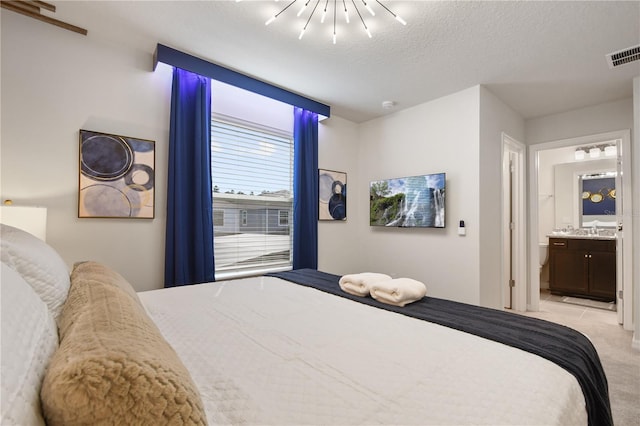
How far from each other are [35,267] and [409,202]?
334cm

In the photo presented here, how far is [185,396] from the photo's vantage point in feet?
1.77

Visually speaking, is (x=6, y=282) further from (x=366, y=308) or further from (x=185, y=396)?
(x=366, y=308)

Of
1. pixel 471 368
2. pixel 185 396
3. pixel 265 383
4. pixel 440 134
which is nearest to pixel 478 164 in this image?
pixel 440 134

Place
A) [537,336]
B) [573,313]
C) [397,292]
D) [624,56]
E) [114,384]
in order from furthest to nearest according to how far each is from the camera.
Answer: [573,313] → [624,56] → [397,292] → [537,336] → [114,384]

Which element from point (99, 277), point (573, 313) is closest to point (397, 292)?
point (99, 277)

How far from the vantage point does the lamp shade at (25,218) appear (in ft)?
5.29

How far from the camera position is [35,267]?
964mm

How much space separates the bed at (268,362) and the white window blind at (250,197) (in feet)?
5.10

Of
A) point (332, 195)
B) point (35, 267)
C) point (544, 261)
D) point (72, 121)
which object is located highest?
point (72, 121)

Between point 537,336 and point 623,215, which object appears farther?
point 623,215

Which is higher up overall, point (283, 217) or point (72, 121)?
point (72, 121)

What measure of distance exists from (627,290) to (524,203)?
136 cm

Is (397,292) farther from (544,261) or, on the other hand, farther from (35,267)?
(544,261)

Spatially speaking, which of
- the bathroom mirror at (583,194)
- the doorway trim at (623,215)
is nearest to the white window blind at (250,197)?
the doorway trim at (623,215)
